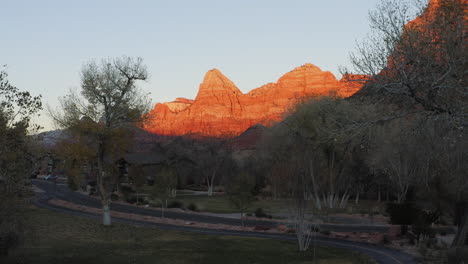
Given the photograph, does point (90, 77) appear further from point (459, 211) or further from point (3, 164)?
point (459, 211)

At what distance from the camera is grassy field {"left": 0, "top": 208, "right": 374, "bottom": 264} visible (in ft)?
73.9

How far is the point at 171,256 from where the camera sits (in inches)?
938

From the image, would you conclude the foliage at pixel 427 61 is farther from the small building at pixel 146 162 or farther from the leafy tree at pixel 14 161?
the small building at pixel 146 162

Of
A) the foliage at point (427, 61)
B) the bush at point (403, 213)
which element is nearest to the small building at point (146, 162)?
the bush at point (403, 213)

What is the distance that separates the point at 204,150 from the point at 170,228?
197 feet

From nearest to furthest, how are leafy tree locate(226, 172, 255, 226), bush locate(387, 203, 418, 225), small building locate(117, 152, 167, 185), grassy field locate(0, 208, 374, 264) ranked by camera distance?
grassy field locate(0, 208, 374, 264), bush locate(387, 203, 418, 225), leafy tree locate(226, 172, 255, 226), small building locate(117, 152, 167, 185)

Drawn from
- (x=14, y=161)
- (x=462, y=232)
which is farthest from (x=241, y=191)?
(x=14, y=161)

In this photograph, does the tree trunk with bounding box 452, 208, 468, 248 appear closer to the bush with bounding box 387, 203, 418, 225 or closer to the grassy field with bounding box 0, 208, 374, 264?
the grassy field with bounding box 0, 208, 374, 264

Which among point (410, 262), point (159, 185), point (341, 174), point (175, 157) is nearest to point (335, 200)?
point (341, 174)

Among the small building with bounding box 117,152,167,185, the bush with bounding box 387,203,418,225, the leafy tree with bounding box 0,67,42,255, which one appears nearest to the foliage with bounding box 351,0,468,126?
the leafy tree with bounding box 0,67,42,255

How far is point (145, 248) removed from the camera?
Answer: 26188 mm

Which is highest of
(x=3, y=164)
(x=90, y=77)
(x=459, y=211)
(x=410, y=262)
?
(x=90, y=77)

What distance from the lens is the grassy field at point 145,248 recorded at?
22.5 meters

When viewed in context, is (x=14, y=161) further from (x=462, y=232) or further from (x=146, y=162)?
(x=146, y=162)
